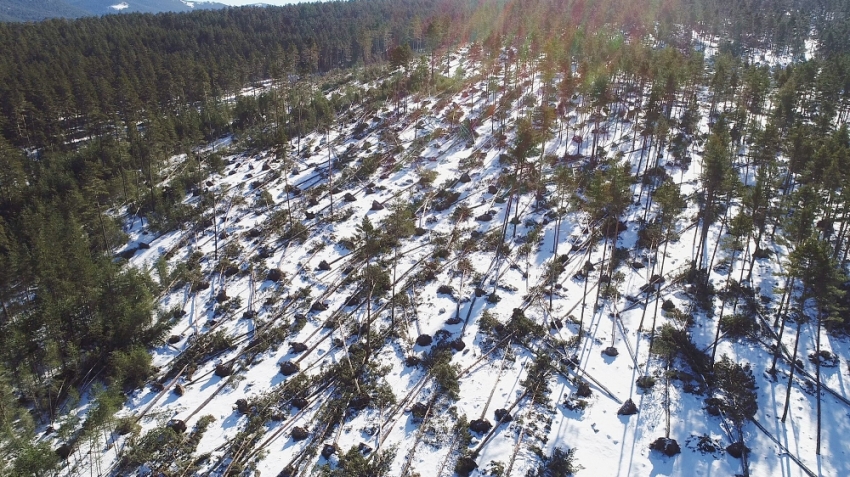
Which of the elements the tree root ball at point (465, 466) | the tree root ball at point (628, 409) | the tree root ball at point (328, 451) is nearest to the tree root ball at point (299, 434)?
the tree root ball at point (328, 451)

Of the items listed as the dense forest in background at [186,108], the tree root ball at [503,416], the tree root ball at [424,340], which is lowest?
the tree root ball at [503,416]

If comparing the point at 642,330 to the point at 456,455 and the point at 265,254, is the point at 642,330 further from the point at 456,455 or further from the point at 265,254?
the point at 265,254

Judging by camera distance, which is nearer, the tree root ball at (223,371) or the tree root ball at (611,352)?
the tree root ball at (611,352)

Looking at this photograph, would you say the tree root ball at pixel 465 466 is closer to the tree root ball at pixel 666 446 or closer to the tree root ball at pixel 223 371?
the tree root ball at pixel 666 446

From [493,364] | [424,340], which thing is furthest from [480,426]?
[424,340]

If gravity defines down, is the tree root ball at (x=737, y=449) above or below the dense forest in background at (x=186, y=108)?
below
